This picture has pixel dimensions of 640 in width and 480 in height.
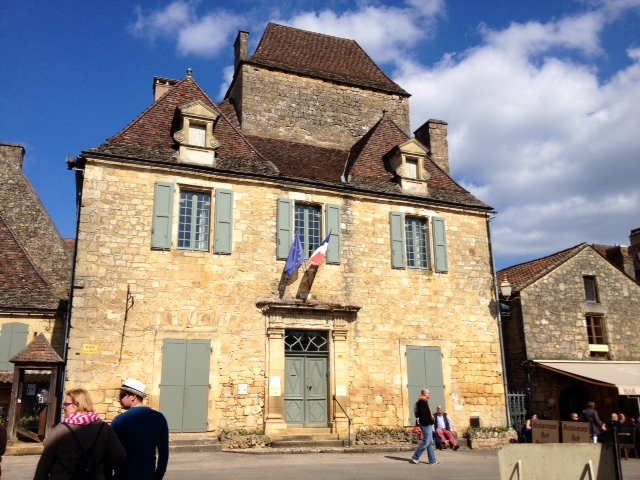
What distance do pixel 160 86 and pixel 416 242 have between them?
8.58m

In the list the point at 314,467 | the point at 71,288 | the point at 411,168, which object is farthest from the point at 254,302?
the point at 411,168

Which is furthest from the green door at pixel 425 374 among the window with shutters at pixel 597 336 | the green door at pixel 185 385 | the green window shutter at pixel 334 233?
the window with shutters at pixel 597 336

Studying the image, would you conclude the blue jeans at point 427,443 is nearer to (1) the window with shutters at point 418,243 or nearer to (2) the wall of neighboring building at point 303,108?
(1) the window with shutters at point 418,243

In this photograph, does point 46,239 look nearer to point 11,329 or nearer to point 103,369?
point 11,329

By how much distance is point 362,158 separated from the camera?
16219 millimetres

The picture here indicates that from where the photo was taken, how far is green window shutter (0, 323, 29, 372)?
47.4 feet

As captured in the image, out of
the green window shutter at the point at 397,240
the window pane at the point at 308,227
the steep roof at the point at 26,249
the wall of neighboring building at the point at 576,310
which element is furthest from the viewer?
the wall of neighboring building at the point at 576,310

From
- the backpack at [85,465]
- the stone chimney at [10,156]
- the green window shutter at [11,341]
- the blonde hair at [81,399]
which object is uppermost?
the stone chimney at [10,156]

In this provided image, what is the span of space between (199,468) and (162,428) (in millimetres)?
5382

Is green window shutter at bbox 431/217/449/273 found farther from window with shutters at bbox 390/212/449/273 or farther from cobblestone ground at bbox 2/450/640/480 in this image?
cobblestone ground at bbox 2/450/640/480

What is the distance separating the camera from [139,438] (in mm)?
4398

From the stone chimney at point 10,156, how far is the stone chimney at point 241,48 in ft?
25.6

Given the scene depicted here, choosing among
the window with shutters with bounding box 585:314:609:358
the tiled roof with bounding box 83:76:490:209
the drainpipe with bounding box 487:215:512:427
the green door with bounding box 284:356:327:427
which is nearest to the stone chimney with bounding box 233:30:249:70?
the tiled roof with bounding box 83:76:490:209

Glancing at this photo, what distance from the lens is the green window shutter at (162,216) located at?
12.7 m
